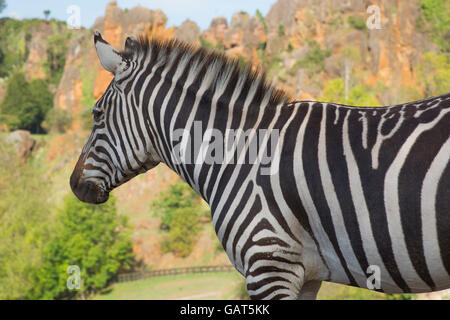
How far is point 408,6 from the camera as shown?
58750 mm

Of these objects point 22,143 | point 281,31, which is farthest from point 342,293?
point 281,31

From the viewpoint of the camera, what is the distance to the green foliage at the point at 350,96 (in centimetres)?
3009

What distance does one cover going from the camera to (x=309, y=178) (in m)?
2.81

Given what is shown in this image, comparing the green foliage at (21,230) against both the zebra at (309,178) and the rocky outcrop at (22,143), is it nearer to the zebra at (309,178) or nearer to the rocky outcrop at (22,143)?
the rocky outcrop at (22,143)

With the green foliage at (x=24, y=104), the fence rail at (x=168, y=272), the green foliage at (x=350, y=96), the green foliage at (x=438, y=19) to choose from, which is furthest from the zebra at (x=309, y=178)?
the green foliage at (x=24, y=104)

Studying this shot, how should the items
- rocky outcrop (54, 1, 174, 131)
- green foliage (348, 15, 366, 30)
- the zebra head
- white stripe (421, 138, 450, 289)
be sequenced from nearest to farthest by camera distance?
white stripe (421, 138, 450, 289) < the zebra head < green foliage (348, 15, 366, 30) < rocky outcrop (54, 1, 174, 131)

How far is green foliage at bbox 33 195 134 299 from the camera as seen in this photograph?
125 ft

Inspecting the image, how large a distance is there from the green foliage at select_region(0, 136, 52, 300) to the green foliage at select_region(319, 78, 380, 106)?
888 inches

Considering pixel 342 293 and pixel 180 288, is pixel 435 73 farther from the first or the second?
pixel 180 288

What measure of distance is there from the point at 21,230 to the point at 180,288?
14.2m

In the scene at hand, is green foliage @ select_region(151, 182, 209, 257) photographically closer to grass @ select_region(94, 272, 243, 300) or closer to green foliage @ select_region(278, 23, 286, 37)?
grass @ select_region(94, 272, 243, 300)

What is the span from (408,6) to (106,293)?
43814mm

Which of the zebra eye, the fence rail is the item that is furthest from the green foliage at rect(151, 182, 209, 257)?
the zebra eye
